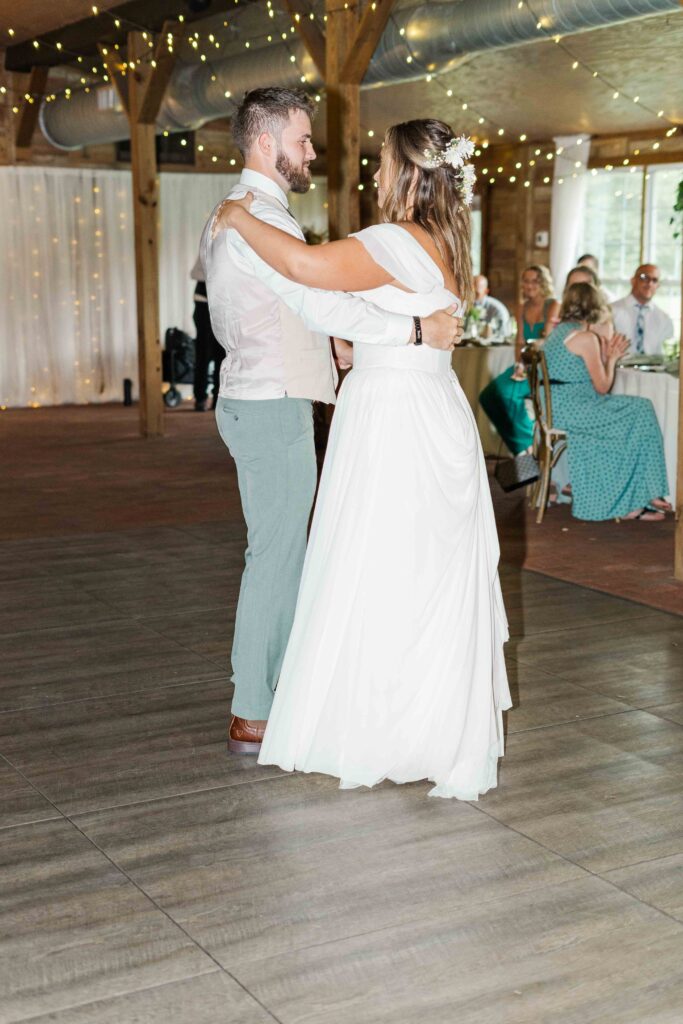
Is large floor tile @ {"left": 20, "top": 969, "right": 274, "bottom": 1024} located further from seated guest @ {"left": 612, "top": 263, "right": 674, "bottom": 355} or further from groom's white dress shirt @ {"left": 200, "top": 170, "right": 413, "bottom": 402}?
seated guest @ {"left": 612, "top": 263, "right": 674, "bottom": 355}

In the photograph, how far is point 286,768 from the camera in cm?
292

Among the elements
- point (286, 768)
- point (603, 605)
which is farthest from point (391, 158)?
point (603, 605)

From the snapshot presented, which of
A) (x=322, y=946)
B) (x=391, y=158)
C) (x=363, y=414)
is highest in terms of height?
(x=391, y=158)

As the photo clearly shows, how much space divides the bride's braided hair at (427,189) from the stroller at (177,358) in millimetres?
9743

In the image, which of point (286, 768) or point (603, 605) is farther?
point (603, 605)

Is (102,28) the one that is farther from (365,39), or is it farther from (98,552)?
(98,552)

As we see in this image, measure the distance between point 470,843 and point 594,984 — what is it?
1.85 ft

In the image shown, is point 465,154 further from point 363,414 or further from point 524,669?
point 524,669

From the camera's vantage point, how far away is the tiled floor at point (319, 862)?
206 cm

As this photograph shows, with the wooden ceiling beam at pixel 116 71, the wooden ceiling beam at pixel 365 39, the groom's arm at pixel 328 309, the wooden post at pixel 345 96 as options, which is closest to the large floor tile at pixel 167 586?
the groom's arm at pixel 328 309

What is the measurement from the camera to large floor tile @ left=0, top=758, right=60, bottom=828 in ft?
9.05

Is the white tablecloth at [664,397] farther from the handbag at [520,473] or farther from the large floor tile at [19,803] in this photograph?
the large floor tile at [19,803]

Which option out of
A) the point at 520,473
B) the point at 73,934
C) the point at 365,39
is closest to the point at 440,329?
the point at 73,934

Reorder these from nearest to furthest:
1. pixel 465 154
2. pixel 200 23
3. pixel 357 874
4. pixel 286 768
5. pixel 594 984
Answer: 1. pixel 594 984
2. pixel 357 874
3. pixel 465 154
4. pixel 286 768
5. pixel 200 23
